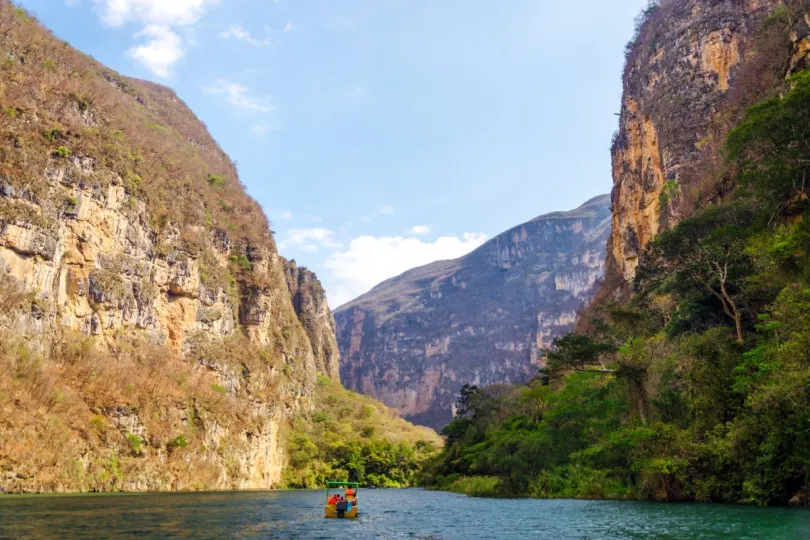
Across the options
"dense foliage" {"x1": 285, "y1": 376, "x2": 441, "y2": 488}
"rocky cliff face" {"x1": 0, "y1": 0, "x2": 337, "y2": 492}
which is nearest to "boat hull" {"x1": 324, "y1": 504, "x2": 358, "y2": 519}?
"rocky cliff face" {"x1": 0, "y1": 0, "x2": 337, "y2": 492}

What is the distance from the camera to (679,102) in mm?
67688

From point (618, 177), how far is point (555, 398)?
3801 cm

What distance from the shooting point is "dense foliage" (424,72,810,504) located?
2653 centimetres

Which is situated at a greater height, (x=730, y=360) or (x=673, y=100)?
(x=673, y=100)

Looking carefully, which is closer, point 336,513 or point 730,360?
point 730,360

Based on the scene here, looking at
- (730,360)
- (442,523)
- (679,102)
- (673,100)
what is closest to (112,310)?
(442,523)

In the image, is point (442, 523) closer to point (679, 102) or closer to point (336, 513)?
point (336, 513)

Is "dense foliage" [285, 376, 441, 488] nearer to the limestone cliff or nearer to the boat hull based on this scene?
the limestone cliff

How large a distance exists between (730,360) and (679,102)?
142 feet

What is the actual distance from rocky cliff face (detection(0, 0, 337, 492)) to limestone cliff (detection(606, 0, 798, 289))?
56074mm

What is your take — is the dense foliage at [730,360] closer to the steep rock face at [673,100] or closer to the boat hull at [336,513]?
the boat hull at [336,513]

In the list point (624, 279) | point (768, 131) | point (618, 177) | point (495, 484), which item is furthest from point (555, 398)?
point (618, 177)

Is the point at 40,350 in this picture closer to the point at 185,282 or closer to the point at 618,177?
the point at 185,282

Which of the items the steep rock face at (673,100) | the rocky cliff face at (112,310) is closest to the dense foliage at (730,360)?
the steep rock face at (673,100)
